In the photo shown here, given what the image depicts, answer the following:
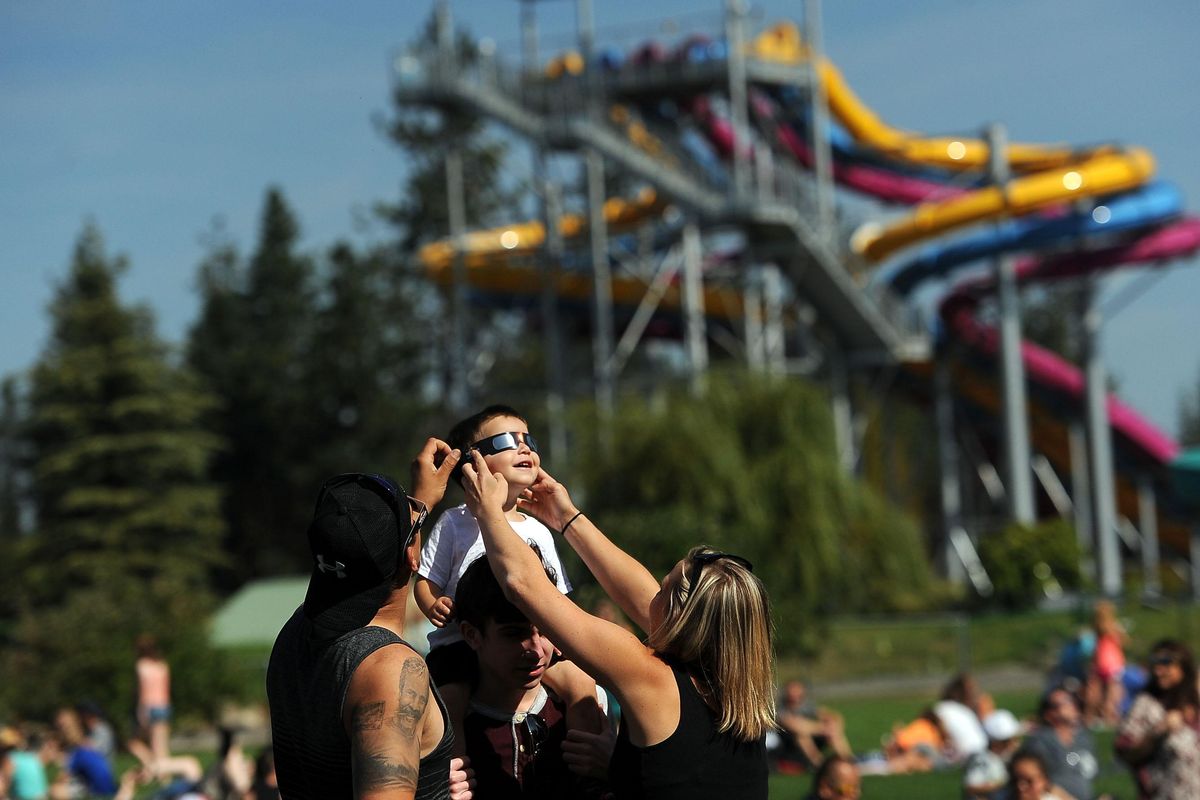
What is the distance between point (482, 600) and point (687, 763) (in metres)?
0.60

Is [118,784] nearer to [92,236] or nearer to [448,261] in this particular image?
[448,261]

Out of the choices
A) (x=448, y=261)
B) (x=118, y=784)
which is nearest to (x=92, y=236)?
(x=448, y=261)

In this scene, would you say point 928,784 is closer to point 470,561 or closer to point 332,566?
point 470,561

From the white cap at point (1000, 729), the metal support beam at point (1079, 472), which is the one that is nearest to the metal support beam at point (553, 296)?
the metal support beam at point (1079, 472)

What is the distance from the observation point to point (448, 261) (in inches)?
1644

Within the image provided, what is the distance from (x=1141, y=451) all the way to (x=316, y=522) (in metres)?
41.8

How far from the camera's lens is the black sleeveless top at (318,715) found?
3688 mm

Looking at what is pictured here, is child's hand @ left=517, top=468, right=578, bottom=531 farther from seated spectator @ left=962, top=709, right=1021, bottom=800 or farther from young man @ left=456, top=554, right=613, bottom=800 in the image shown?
seated spectator @ left=962, top=709, right=1021, bottom=800

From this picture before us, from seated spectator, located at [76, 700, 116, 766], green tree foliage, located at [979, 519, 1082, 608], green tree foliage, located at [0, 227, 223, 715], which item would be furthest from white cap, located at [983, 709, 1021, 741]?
green tree foliage, located at [0, 227, 223, 715]

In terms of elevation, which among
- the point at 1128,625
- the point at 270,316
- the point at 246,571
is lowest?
the point at 246,571

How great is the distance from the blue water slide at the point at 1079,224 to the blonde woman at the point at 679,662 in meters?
34.7

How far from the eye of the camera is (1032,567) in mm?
35781

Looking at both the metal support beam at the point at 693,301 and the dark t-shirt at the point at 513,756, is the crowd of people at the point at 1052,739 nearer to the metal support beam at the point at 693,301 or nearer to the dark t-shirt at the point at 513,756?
the dark t-shirt at the point at 513,756

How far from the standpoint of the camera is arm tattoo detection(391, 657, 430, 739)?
3.59 meters
